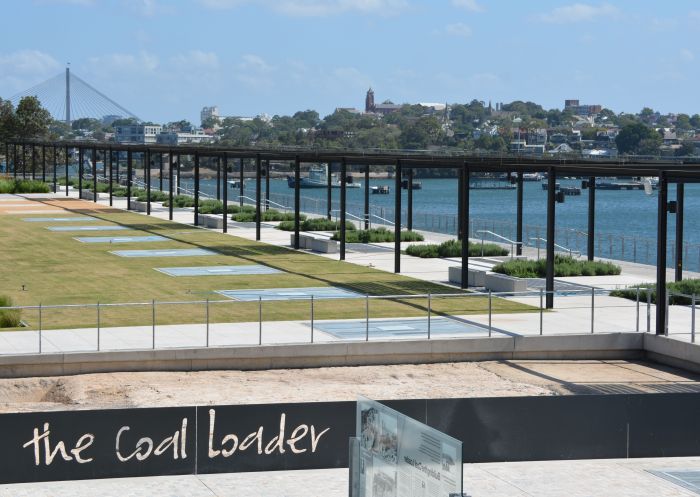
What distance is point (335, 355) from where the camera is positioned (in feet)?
88.9

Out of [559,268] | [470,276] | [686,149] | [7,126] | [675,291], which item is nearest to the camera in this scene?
[675,291]

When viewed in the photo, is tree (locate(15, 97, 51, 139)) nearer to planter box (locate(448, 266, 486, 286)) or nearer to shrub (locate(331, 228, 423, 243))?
shrub (locate(331, 228, 423, 243))

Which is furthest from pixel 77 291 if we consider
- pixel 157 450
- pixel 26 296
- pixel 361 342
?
pixel 157 450

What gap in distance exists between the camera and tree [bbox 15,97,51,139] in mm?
133500

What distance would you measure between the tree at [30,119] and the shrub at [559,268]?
10093 cm

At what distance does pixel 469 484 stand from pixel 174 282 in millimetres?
20738

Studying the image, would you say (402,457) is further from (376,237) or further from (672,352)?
(376,237)

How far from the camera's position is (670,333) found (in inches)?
1125

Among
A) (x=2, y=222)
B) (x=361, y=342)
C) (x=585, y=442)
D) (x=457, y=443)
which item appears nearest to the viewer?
(x=457, y=443)

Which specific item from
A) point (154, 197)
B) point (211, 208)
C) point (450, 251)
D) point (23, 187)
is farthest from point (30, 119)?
point (450, 251)

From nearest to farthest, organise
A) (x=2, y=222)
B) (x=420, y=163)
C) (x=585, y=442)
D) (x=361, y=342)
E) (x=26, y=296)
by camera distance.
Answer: (x=585, y=442) → (x=361, y=342) → (x=26, y=296) → (x=420, y=163) → (x=2, y=222)

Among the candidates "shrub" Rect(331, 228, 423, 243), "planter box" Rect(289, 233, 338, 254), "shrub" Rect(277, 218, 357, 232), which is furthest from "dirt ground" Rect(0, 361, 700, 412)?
"shrub" Rect(277, 218, 357, 232)

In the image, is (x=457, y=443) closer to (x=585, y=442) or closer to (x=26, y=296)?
(x=585, y=442)

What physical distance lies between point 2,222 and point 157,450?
152 ft
